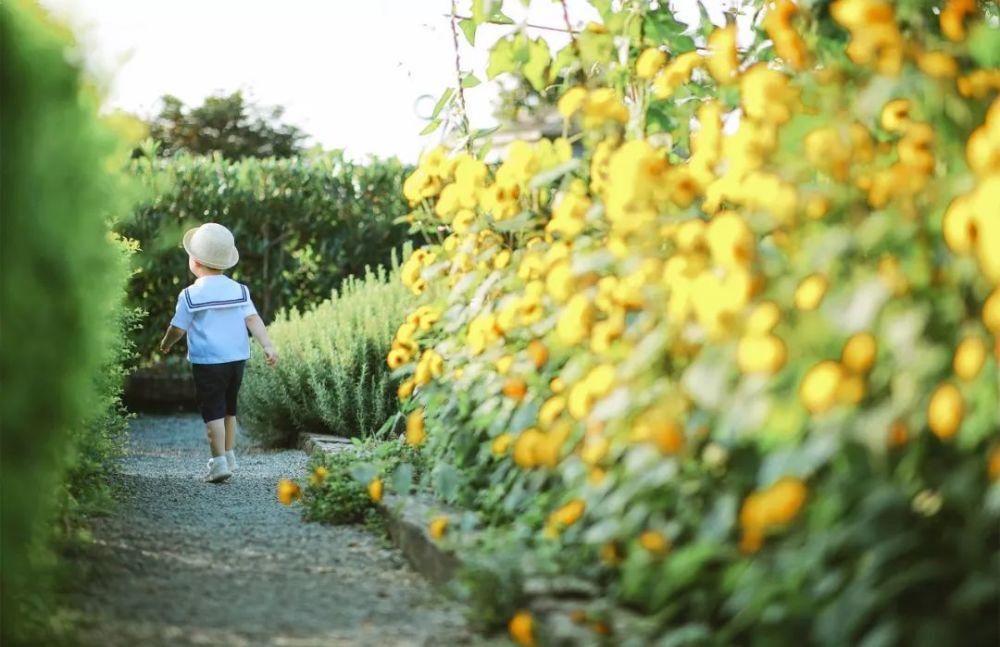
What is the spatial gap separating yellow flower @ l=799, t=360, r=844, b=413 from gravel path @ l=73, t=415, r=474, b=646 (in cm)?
117

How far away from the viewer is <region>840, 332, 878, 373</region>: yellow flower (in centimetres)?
205

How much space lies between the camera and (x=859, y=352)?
2047mm

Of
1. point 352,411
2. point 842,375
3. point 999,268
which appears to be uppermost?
point 999,268

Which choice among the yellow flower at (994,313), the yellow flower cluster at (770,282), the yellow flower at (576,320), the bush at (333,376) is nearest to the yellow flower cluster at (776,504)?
the yellow flower cluster at (770,282)

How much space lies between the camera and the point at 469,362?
3873mm

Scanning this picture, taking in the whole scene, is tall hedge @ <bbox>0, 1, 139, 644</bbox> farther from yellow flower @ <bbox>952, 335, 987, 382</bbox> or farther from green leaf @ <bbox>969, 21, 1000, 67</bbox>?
green leaf @ <bbox>969, 21, 1000, 67</bbox>

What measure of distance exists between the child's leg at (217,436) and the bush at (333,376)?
825 mm

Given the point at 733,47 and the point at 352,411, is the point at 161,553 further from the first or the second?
the point at 352,411

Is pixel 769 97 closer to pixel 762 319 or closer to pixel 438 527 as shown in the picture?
pixel 762 319

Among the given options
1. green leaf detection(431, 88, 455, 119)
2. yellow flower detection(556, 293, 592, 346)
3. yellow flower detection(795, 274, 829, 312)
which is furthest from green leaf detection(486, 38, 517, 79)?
yellow flower detection(795, 274, 829, 312)

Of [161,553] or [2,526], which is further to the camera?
[161,553]

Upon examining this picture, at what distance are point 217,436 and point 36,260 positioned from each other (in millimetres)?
3694

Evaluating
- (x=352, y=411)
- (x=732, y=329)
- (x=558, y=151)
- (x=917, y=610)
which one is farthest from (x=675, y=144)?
(x=352, y=411)

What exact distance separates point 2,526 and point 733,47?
76.4 inches
